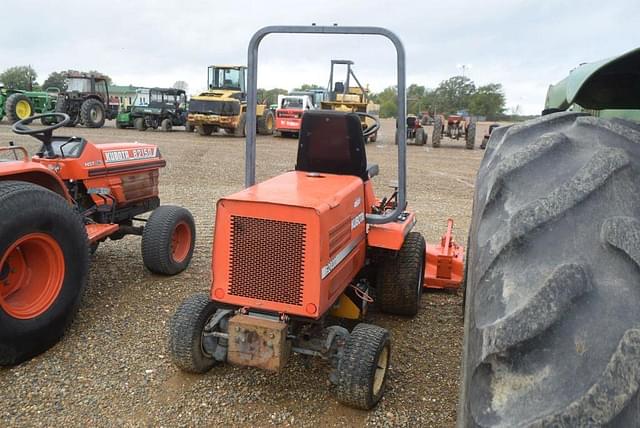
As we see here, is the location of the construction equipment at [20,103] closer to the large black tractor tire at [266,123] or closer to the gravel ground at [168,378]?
the large black tractor tire at [266,123]

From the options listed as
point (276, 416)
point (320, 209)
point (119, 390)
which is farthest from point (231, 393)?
point (320, 209)

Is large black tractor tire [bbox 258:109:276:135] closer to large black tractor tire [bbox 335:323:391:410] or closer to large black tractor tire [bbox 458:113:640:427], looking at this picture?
large black tractor tire [bbox 335:323:391:410]

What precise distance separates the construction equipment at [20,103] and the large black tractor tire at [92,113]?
8.26 ft

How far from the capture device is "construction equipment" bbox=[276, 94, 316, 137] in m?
21.1

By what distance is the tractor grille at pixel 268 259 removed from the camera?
2562mm

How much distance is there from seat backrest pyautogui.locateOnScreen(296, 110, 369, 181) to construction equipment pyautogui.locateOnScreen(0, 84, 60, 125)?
22.5 m

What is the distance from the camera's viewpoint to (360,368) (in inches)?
103

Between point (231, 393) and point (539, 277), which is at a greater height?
point (539, 277)

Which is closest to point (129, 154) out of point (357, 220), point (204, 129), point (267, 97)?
point (357, 220)

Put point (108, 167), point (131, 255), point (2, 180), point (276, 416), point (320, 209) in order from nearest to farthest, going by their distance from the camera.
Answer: point (320, 209)
point (276, 416)
point (2, 180)
point (108, 167)
point (131, 255)

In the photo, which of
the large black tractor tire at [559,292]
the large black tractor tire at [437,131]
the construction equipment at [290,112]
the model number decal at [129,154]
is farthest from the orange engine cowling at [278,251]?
the construction equipment at [290,112]

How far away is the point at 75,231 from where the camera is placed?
3.46 metres

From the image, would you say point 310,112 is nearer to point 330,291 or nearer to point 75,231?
point 330,291

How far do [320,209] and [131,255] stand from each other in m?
3.35
